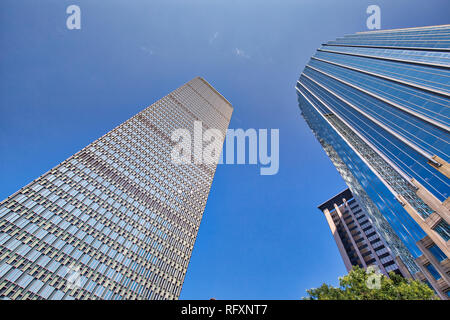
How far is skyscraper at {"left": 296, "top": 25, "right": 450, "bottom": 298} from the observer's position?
30.3m

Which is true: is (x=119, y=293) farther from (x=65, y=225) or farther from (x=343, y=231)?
(x=343, y=231)

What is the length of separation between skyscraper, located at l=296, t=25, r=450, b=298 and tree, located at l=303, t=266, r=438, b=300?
45.4 ft

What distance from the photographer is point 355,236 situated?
83250mm

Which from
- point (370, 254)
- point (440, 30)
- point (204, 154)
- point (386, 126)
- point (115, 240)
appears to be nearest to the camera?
point (115, 240)

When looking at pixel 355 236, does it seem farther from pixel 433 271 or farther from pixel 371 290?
pixel 371 290

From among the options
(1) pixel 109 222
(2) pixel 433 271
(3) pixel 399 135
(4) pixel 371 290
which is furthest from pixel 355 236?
(1) pixel 109 222

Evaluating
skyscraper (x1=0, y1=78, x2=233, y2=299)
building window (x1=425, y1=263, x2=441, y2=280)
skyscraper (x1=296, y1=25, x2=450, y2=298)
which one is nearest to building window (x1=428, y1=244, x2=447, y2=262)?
skyscraper (x1=296, y1=25, x2=450, y2=298)

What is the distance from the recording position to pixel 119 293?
45.0 m

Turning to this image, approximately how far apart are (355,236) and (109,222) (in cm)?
8411

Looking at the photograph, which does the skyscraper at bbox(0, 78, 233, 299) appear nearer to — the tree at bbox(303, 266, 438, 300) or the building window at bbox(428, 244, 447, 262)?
the tree at bbox(303, 266, 438, 300)

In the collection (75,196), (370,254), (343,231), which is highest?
(343,231)
